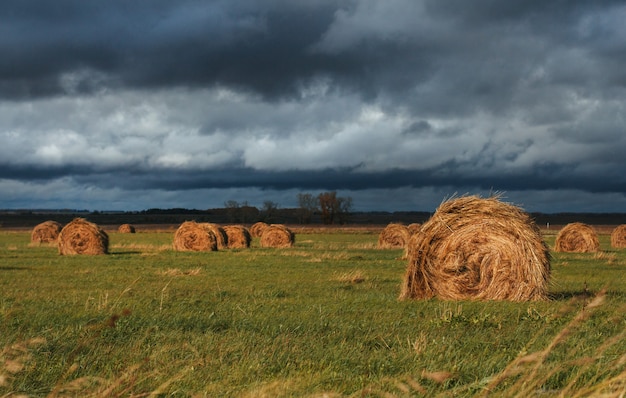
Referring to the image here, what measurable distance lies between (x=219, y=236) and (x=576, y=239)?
63.6ft

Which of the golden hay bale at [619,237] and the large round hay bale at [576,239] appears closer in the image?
the large round hay bale at [576,239]

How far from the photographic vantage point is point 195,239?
109 feet

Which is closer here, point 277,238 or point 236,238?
point 236,238

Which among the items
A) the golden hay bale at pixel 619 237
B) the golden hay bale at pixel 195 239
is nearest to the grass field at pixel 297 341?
the golden hay bale at pixel 195 239

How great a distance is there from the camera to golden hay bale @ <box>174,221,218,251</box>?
3316cm

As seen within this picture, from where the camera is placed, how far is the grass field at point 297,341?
17.9 ft

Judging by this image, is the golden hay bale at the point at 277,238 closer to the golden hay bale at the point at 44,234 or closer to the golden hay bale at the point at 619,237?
the golden hay bale at the point at 44,234

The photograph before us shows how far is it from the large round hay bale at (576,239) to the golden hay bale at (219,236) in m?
18.0

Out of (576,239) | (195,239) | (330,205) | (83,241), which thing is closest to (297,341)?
(83,241)

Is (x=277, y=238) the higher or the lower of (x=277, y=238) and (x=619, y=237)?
the higher

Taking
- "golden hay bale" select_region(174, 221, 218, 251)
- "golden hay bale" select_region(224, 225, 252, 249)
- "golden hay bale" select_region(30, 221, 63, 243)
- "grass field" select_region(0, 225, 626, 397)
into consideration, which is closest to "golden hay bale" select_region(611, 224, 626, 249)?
"golden hay bale" select_region(224, 225, 252, 249)

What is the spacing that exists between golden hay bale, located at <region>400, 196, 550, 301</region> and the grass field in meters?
0.62

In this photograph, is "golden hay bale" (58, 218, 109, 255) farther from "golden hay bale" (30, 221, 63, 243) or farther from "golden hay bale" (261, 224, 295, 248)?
"golden hay bale" (30, 221, 63, 243)

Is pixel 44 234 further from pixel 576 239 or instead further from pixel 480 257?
pixel 480 257
